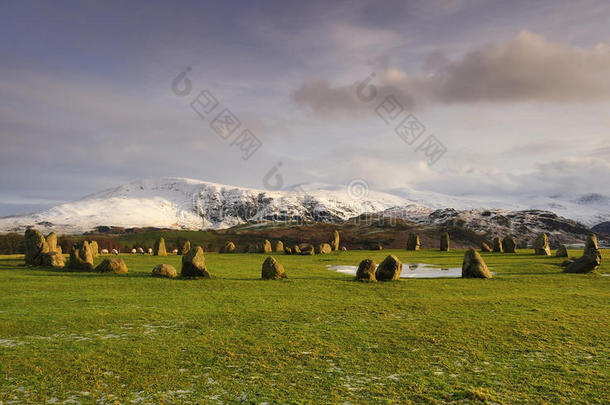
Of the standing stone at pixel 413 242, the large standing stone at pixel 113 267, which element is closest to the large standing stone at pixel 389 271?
the large standing stone at pixel 113 267

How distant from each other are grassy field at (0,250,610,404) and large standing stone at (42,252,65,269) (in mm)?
10511

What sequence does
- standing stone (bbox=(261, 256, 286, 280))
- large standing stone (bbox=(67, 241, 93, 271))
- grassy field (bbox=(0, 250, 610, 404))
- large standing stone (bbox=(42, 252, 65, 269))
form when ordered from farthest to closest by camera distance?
large standing stone (bbox=(42, 252, 65, 269)), large standing stone (bbox=(67, 241, 93, 271)), standing stone (bbox=(261, 256, 286, 280)), grassy field (bbox=(0, 250, 610, 404))

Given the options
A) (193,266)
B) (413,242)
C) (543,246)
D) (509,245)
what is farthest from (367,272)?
(413,242)

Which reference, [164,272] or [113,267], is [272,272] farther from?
[113,267]

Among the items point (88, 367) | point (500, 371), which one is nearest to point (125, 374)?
point (88, 367)

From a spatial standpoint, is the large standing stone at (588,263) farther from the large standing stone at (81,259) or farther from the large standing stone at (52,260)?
the large standing stone at (52,260)

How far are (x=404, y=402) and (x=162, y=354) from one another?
5742mm

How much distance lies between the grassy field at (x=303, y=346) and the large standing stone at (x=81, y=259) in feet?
25.5

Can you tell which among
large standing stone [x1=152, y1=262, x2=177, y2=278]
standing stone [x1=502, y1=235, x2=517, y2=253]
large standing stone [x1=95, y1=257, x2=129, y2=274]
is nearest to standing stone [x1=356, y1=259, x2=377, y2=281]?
large standing stone [x1=152, y1=262, x2=177, y2=278]

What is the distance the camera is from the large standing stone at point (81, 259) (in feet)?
87.4

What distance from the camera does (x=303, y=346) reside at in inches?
397

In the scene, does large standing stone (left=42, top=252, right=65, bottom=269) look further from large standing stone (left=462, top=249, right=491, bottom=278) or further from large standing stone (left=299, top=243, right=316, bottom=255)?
large standing stone (left=462, top=249, right=491, bottom=278)

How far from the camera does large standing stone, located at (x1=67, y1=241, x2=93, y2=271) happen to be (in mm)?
26641

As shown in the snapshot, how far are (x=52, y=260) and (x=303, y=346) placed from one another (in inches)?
1038
